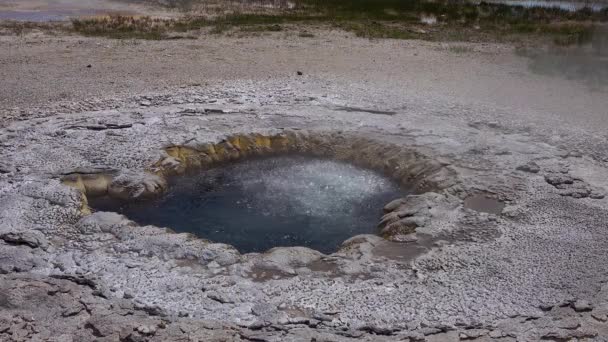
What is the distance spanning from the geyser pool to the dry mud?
0.19 meters

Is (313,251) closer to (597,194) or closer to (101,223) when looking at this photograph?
(101,223)

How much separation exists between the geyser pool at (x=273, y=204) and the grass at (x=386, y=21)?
7140 millimetres

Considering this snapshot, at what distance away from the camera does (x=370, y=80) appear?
28.1 ft

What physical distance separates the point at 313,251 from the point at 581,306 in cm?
179

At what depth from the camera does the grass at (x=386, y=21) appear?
12.9m

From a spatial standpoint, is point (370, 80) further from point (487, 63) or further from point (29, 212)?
point (29, 212)

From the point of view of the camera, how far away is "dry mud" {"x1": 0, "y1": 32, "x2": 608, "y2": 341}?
3393 millimetres

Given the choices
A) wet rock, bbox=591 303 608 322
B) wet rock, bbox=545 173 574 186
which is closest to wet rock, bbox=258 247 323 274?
wet rock, bbox=591 303 608 322

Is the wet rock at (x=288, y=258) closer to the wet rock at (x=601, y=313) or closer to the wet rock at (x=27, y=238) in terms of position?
the wet rock at (x=27, y=238)

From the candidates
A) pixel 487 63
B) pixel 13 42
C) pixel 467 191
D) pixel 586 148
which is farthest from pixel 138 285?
pixel 13 42

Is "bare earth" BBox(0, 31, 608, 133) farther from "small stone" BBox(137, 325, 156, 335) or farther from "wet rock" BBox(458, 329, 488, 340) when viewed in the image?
"small stone" BBox(137, 325, 156, 335)

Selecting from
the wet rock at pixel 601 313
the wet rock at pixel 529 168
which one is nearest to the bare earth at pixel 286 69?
the wet rock at pixel 529 168

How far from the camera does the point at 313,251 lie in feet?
13.7

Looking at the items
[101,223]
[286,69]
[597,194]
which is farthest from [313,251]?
[286,69]
